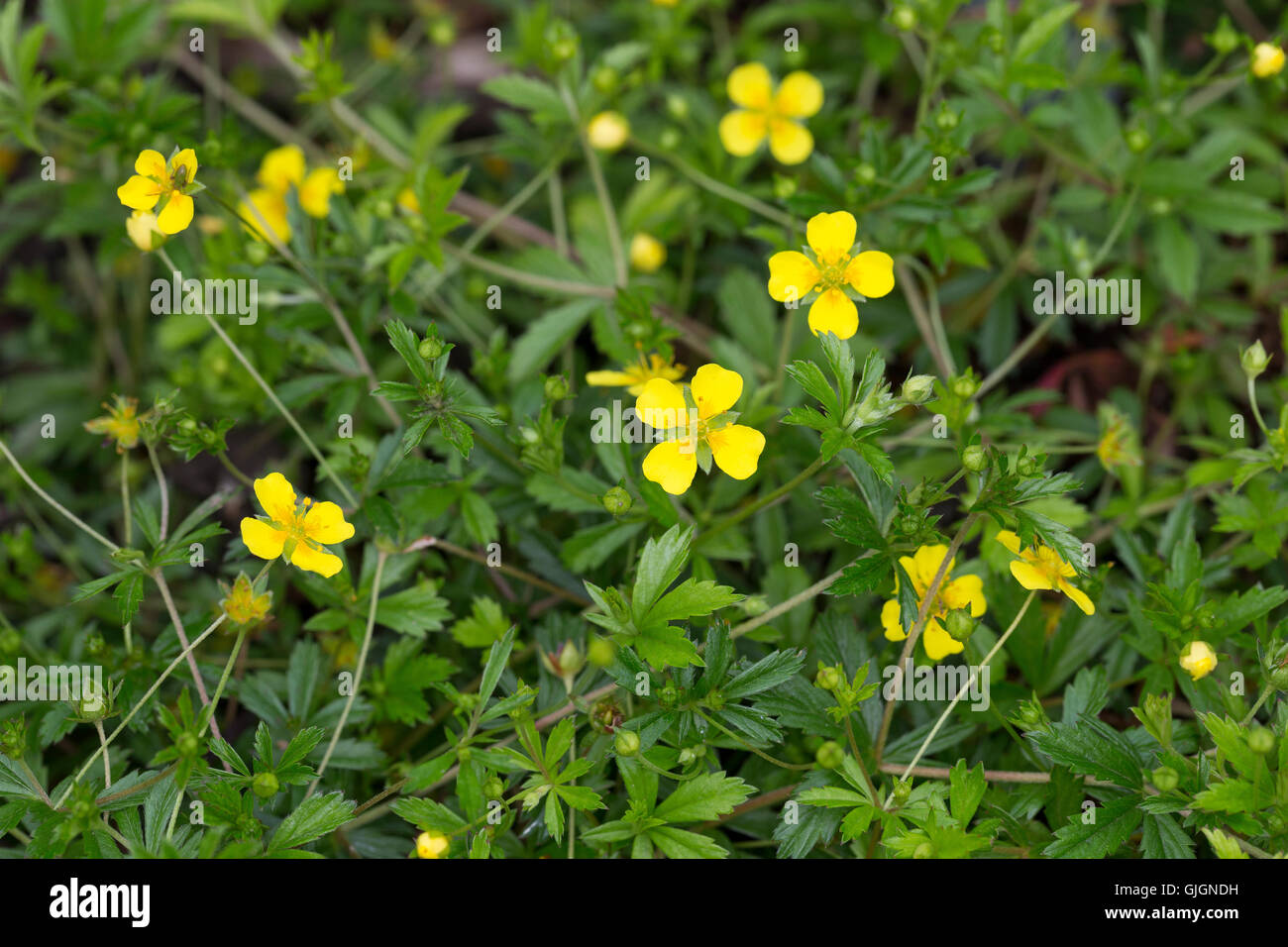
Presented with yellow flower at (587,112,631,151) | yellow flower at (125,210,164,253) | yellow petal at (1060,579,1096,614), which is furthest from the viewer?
yellow flower at (587,112,631,151)

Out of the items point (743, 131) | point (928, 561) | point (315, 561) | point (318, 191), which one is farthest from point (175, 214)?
point (928, 561)

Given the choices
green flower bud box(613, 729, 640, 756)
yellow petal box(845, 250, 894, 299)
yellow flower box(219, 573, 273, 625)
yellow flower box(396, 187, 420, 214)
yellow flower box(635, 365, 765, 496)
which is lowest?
green flower bud box(613, 729, 640, 756)

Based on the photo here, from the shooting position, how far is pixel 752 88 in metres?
2.86

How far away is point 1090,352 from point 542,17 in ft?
6.58

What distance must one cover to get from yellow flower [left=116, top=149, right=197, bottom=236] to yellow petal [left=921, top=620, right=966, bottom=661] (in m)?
1.84

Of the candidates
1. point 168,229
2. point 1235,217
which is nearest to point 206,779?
point 168,229

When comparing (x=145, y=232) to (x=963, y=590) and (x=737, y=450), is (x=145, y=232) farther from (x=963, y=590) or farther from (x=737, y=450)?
(x=963, y=590)

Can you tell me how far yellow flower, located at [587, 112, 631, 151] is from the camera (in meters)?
2.79

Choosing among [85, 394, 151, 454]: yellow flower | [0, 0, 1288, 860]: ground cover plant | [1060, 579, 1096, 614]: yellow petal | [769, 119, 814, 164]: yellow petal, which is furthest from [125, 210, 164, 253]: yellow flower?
[1060, 579, 1096, 614]: yellow petal

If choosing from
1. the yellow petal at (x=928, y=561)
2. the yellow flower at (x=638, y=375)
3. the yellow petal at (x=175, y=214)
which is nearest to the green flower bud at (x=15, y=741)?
the yellow petal at (x=175, y=214)

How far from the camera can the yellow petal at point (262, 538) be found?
1996 millimetres

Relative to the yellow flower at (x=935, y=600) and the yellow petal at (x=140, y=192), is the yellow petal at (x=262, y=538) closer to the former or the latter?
the yellow petal at (x=140, y=192)

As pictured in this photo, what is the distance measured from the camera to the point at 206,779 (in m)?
2.04

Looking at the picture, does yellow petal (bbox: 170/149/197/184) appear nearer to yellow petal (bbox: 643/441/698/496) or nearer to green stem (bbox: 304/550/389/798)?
green stem (bbox: 304/550/389/798)
